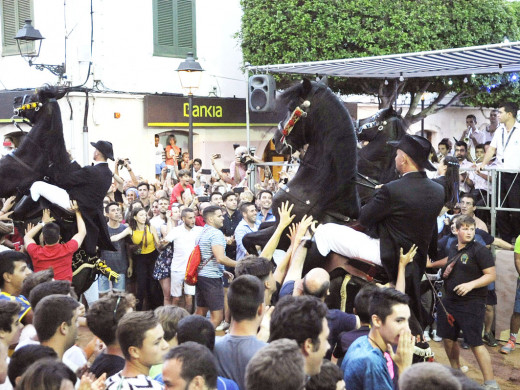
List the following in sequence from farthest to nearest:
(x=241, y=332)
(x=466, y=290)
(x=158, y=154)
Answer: (x=158, y=154)
(x=466, y=290)
(x=241, y=332)

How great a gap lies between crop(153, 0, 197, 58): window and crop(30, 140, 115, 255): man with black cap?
10617mm

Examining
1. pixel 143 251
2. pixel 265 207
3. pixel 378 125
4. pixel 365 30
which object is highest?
pixel 365 30

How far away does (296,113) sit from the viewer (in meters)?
6.05

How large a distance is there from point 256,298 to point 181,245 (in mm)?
5297

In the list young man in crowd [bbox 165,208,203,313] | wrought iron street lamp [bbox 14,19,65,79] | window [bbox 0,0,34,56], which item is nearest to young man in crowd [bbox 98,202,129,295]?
young man in crowd [bbox 165,208,203,313]

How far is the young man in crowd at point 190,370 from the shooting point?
139 inches

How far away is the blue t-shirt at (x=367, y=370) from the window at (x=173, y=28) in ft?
48.6

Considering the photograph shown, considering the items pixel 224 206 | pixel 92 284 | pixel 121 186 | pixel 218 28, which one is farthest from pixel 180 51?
pixel 92 284

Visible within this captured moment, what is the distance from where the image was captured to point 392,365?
4383 millimetres

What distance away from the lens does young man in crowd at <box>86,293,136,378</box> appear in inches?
173

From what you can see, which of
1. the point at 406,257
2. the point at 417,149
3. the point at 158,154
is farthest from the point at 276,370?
the point at 158,154

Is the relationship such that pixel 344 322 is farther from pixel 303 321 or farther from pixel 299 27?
pixel 299 27

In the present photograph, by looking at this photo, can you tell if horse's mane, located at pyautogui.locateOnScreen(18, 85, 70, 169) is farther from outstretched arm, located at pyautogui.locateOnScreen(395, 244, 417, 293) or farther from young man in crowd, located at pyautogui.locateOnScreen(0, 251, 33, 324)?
outstretched arm, located at pyautogui.locateOnScreen(395, 244, 417, 293)

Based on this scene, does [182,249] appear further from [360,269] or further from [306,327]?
[306,327]
